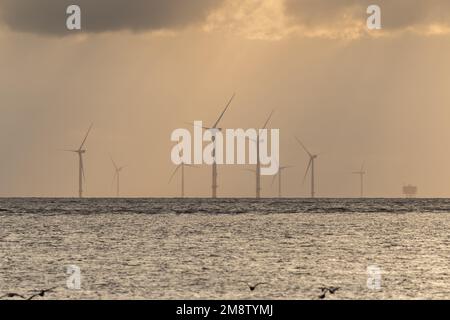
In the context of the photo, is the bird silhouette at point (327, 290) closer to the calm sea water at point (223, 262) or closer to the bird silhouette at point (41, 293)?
the calm sea water at point (223, 262)

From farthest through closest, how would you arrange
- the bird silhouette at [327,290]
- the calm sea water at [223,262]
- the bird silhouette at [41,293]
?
the calm sea water at [223,262] → the bird silhouette at [327,290] → the bird silhouette at [41,293]

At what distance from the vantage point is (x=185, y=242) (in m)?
82.2

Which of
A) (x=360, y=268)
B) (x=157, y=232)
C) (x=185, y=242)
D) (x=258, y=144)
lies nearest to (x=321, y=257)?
(x=360, y=268)

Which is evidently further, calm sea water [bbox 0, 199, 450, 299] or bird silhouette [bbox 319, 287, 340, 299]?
calm sea water [bbox 0, 199, 450, 299]

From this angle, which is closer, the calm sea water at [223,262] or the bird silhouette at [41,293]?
the bird silhouette at [41,293]

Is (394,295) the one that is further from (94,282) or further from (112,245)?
(112,245)

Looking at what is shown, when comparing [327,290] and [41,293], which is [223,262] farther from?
[41,293]

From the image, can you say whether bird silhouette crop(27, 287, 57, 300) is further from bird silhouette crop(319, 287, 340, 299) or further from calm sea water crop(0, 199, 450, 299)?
bird silhouette crop(319, 287, 340, 299)

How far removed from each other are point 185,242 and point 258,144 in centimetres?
10536

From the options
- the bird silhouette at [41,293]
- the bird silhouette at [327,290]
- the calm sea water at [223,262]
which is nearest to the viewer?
the bird silhouette at [41,293]

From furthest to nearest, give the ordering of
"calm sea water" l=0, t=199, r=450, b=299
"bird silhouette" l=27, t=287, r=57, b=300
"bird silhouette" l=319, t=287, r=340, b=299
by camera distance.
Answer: "calm sea water" l=0, t=199, r=450, b=299 → "bird silhouette" l=319, t=287, r=340, b=299 → "bird silhouette" l=27, t=287, r=57, b=300

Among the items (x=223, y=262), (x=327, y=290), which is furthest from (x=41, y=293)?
(x=223, y=262)

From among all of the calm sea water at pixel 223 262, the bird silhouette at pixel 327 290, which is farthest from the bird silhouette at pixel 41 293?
the bird silhouette at pixel 327 290

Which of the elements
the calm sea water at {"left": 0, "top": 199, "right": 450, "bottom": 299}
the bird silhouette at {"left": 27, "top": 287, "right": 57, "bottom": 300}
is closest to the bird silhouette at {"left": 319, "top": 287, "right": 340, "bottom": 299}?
the calm sea water at {"left": 0, "top": 199, "right": 450, "bottom": 299}
